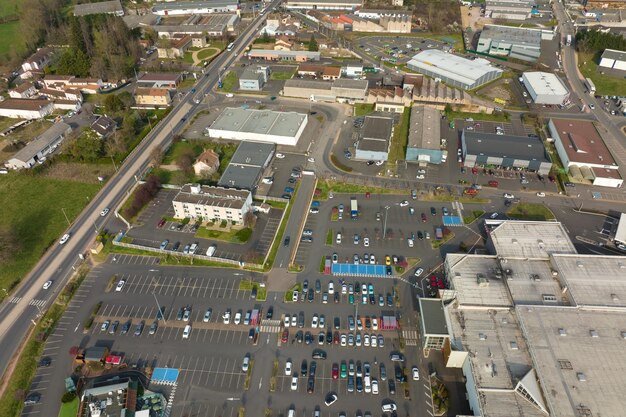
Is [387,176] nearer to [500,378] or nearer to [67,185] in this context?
[500,378]

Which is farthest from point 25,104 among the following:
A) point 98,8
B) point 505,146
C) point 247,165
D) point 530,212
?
point 530,212

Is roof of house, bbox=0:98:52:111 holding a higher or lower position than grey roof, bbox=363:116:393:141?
lower

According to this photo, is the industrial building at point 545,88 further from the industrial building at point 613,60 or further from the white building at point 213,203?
the white building at point 213,203

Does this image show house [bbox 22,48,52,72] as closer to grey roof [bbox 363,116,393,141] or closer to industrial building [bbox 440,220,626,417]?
grey roof [bbox 363,116,393,141]

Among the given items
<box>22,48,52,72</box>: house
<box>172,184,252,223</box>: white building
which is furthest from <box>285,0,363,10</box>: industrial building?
<box>172,184,252,223</box>: white building

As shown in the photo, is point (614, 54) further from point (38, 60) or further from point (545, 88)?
point (38, 60)

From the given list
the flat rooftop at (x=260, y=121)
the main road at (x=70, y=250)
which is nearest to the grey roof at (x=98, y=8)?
the main road at (x=70, y=250)

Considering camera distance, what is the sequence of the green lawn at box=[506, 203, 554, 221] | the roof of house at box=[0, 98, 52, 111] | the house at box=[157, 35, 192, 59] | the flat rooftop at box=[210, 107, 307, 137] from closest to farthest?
the green lawn at box=[506, 203, 554, 221] → the flat rooftop at box=[210, 107, 307, 137] → the roof of house at box=[0, 98, 52, 111] → the house at box=[157, 35, 192, 59]
